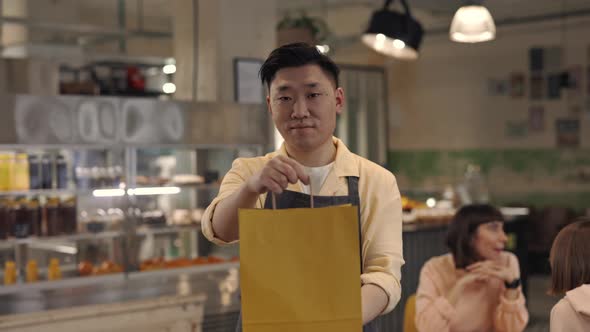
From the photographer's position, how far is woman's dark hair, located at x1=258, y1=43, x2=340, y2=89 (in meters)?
1.48

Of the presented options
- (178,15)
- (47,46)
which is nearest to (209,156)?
(178,15)

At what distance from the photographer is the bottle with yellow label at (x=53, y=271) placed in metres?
5.67

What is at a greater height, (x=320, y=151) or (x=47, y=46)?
(x=47, y=46)

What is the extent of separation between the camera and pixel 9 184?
5500mm

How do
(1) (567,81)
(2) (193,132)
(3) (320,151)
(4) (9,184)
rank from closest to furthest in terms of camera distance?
1. (3) (320,151)
2. (4) (9,184)
3. (2) (193,132)
4. (1) (567,81)

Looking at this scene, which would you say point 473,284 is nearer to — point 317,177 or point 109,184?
point 317,177

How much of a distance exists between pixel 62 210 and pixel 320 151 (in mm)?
4528

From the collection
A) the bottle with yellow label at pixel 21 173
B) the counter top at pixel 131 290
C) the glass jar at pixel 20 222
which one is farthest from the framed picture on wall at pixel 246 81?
the glass jar at pixel 20 222

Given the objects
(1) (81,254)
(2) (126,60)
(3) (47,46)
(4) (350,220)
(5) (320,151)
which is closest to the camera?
(4) (350,220)

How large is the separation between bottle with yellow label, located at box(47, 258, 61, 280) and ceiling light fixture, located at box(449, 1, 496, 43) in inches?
123

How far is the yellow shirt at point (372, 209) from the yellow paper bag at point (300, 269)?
0.50 ft

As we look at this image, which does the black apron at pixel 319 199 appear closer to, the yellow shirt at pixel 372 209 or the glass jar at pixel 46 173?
the yellow shirt at pixel 372 209

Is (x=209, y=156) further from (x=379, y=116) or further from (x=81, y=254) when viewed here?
(x=379, y=116)

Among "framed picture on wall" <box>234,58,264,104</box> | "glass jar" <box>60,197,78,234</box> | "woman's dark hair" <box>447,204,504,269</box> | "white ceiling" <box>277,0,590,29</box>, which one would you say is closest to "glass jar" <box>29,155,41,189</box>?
"glass jar" <box>60,197,78,234</box>
